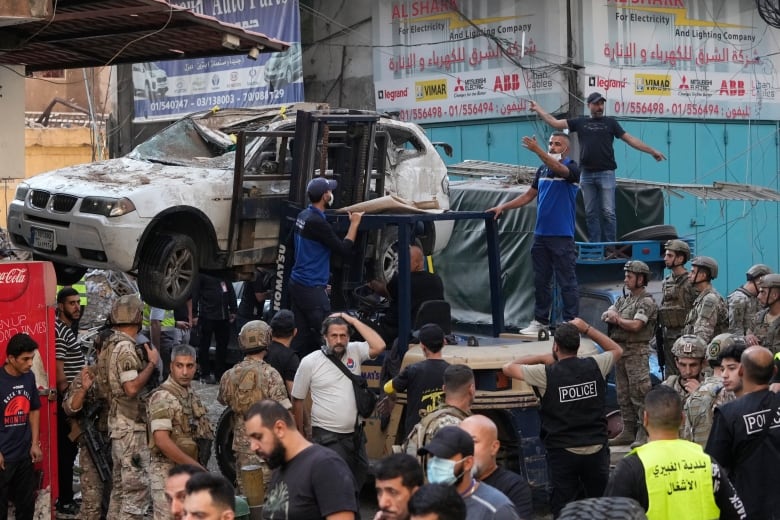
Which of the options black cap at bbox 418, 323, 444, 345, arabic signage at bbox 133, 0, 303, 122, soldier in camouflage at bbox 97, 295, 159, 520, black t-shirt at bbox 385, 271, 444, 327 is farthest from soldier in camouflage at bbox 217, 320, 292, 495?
arabic signage at bbox 133, 0, 303, 122

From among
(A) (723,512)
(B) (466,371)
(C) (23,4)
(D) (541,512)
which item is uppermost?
(C) (23,4)

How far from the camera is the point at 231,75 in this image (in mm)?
22375

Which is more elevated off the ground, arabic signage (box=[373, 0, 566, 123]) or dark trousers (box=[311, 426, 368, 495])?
arabic signage (box=[373, 0, 566, 123])

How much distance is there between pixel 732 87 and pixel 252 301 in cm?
984

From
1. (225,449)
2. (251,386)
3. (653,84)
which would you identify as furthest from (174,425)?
(653,84)

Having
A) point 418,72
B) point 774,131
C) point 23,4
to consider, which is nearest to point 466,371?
point 23,4

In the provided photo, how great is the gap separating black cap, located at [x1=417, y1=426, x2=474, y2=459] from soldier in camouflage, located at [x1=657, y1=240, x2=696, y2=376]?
6.88 m

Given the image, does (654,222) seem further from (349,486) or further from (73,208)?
(349,486)

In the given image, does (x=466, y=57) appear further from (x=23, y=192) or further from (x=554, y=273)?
(x=23, y=192)

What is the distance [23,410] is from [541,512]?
4.03 metres

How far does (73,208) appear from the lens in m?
11.9

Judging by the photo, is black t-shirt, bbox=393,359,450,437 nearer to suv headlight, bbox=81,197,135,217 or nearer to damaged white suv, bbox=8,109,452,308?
damaged white suv, bbox=8,109,452,308

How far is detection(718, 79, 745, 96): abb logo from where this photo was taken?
2055cm

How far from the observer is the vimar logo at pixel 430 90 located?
2045 centimetres
